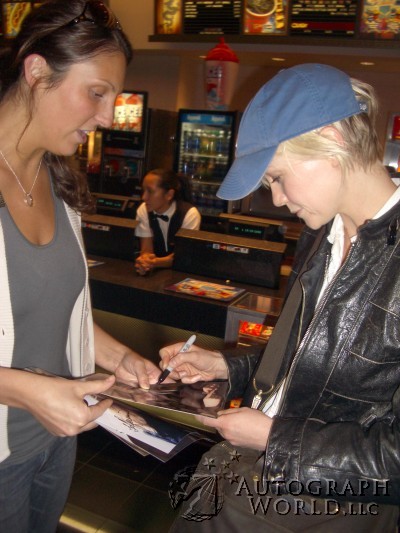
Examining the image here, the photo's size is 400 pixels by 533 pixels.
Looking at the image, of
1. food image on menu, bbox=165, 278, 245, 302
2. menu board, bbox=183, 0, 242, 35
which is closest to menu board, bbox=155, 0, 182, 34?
menu board, bbox=183, 0, 242, 35

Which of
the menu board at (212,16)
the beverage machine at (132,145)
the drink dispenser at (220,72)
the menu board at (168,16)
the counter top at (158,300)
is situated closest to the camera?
the counter top at (158,300)

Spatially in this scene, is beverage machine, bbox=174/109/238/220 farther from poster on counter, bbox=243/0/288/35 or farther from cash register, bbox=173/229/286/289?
cash register, bbox=173/229/286/289

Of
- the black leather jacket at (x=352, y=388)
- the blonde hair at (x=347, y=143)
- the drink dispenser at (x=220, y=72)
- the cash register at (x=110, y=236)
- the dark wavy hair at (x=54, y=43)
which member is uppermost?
the drink dispenser at (x=220, y=72)

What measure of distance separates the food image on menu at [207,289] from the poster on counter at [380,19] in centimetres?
326

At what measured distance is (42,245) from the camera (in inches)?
54.6

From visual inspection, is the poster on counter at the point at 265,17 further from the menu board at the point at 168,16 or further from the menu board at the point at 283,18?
the menu board at the point at 168,16

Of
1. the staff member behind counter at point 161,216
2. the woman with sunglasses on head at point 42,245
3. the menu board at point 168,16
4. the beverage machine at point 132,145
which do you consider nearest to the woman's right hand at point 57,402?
the woman with sunglasses on head at point 42,245

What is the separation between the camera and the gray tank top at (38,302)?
4.28ft

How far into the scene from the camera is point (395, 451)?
1050 millimetres

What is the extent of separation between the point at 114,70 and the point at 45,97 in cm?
21

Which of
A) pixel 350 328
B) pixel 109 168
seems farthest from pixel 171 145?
pixel 350 328

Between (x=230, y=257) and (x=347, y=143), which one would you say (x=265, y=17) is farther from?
(x=347, y=143)

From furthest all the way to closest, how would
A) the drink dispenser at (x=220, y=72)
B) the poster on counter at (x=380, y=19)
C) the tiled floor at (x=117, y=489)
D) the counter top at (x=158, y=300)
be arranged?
the drink dispenser at (x=220, y=72)
the poster on counter at (x=380, y=19)
the counter top at (x=158, y=300)
the tiled floor at (x=117, y=489)

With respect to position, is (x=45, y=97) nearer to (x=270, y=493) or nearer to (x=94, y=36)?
(x=94, y=36)
